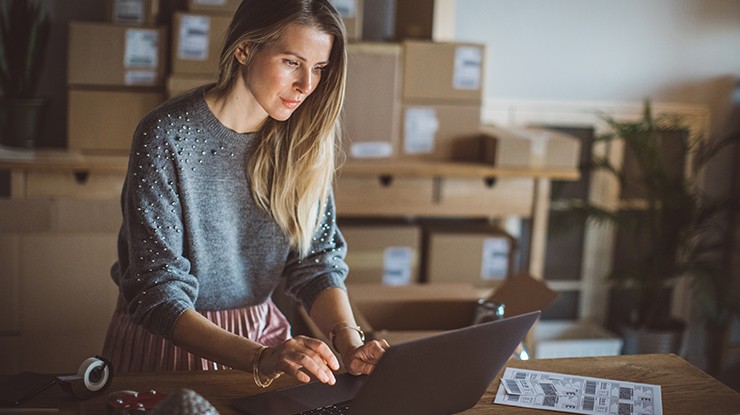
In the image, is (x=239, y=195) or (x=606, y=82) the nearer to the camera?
(x=239, y=195)

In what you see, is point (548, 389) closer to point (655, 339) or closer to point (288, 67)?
point (288, 67)

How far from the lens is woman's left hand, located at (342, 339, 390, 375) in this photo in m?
1.56

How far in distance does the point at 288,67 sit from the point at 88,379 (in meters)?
0.64

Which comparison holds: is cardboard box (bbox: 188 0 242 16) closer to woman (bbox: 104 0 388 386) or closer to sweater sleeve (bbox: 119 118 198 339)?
woman (bbox: 104 0 388 386)

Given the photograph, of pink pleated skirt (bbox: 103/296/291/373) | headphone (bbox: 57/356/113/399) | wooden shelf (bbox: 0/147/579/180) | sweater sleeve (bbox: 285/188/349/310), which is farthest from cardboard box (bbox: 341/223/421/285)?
headphone (bbox: 57/356/113/399)

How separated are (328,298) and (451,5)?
179 cm

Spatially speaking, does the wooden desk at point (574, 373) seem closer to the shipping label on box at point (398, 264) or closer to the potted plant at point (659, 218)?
the shipping label on box at point (398, 264)

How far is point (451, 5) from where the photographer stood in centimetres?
333

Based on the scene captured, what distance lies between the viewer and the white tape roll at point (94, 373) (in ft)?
4.82

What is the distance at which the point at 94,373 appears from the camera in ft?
4.87

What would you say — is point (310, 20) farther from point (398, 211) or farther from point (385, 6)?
point (385, 6)

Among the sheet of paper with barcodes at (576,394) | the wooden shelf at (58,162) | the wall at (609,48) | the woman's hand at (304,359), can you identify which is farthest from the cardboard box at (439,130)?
the woman's hand at (304,359)

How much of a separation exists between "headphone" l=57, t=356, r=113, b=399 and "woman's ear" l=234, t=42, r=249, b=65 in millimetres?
584

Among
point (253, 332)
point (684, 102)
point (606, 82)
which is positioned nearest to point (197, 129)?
point (253, 332)
